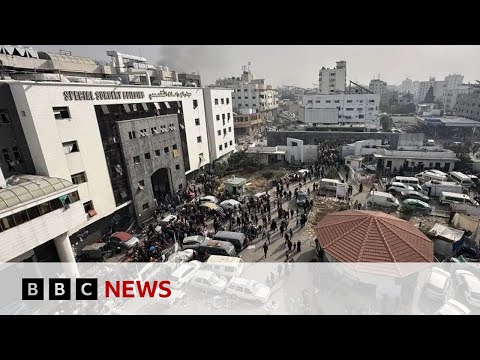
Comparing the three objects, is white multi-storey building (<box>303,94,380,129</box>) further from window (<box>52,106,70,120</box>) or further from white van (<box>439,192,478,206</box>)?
window (<box>52,106,70,120</box>)

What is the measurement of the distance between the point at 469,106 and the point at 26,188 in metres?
75.4

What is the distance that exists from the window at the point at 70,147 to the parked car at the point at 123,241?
17.2 feet

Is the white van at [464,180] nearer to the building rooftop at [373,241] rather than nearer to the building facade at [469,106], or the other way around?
the building rooftop at [373,241]

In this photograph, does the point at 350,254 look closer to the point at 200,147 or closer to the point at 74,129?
the point at 74,129

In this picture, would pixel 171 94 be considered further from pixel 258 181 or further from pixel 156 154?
pixel 258 181

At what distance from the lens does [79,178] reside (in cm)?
1560

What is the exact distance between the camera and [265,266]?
13.3m

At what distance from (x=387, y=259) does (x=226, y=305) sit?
6.48 meters

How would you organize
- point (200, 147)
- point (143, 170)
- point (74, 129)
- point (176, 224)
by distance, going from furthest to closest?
point (200, 147), point (143, 170), point (176, 224), point (74, 129)

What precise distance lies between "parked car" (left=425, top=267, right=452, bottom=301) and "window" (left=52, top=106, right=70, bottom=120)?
61.6 feet

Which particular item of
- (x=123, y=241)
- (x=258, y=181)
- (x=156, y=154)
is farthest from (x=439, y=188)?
(x=123, y=241)

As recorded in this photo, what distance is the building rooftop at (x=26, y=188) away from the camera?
1058cm

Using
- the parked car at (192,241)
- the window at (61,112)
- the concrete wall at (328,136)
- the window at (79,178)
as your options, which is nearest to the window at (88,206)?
the window at (79,178)
